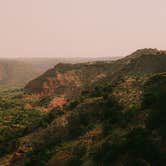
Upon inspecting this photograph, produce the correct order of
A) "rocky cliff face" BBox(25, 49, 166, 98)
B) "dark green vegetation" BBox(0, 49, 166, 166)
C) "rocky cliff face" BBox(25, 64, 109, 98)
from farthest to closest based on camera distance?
"rocky cliff face" BBox(25, 64, 109, 98)
"rocky cliff face" BBox(25, 49, 166, 98)
"dark green vegetation" BBox(0, 49, 166, 166)

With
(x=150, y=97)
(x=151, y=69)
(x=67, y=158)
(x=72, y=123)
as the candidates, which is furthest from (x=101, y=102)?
(x=151, y=69)

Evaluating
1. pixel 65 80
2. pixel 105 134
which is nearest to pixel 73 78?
pixel 65 80

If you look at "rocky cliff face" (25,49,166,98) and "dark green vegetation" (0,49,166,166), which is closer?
"dark green vegetation" (0,49,166,166)

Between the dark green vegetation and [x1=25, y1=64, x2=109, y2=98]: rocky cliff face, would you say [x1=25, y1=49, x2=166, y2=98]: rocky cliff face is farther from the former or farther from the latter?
the dark green vegetation

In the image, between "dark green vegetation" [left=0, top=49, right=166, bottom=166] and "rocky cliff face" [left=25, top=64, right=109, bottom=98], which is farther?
"rocky cliff face" [left=25, top=64, right=109, bottom=98]

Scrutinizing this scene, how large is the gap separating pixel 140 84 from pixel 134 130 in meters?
14.4

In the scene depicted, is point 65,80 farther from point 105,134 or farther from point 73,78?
point 105,134

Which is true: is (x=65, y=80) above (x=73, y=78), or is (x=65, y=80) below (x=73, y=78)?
below

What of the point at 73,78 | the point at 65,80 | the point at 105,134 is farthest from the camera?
the point at 65,80

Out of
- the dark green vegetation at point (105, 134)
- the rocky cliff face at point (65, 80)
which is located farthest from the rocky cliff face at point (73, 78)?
the dark green vegetation at point (105, 134)

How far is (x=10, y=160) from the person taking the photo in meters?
33.8

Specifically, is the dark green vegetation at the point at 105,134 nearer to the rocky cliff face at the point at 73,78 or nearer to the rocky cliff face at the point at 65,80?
the rocky cliff face at the point at 73,78

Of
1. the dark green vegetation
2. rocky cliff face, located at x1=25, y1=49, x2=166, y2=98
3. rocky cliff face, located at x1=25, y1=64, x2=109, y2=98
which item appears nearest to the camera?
the dark green vegetation

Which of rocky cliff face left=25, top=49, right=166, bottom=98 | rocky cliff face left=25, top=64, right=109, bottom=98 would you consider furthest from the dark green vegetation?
rocky cliff face left=25, top=64, right=109, bottom=98
